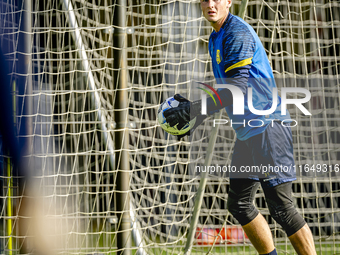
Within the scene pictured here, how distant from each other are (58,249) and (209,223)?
1.32 meters

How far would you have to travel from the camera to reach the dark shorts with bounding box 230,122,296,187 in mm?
1964

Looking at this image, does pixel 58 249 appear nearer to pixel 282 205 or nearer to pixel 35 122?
pixel 35 122

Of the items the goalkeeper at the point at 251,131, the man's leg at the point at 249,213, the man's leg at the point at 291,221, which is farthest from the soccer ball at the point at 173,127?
the man's leg at the point at 291,221

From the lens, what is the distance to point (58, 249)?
271cm

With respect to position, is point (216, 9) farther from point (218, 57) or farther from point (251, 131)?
point (251, 131)

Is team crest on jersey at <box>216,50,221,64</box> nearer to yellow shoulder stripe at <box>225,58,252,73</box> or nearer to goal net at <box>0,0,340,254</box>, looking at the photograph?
yellow shoulder stripe at <box>225,58,252,73</box>

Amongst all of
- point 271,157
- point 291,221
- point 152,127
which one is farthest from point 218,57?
point 291,221

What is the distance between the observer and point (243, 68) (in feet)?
6.14

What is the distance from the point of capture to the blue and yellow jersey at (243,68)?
1875mm

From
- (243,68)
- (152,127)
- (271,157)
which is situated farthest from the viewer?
(152,127)

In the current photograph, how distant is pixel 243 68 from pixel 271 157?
1.70 feet

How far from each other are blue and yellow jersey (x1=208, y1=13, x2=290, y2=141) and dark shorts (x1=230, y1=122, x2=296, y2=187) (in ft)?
0.16

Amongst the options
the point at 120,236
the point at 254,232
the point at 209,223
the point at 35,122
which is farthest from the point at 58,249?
the point at 254,232

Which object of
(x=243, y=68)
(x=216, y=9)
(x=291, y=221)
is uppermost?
(x=216, y=9)
